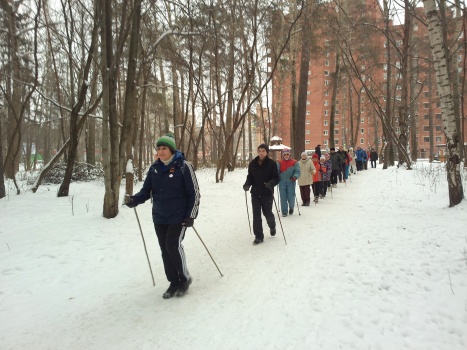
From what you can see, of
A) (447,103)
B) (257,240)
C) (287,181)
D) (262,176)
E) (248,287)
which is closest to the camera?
(248,287)

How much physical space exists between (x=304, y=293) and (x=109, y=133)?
5892 millimetres

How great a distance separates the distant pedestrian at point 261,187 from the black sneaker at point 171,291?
220 cm

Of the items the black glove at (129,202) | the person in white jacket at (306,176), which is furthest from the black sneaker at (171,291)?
the person in white jacket at (306,176)

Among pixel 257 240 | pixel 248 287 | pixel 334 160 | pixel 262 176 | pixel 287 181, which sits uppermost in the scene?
pixel 334 160

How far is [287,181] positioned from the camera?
754cm

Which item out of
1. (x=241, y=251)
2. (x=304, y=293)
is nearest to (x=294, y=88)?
(x=241, y=251)

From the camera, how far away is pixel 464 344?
2477mm

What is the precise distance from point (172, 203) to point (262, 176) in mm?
2577

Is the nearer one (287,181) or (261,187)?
(261,187)

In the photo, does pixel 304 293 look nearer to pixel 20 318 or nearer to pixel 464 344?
pixel 464 344

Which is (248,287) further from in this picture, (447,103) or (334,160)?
(334,160)

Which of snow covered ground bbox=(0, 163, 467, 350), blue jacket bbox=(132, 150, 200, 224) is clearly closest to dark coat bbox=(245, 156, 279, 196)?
snow covered ground bbox=(0, 163, 467, 350)

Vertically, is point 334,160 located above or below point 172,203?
above

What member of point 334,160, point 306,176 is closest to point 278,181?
point 306,176
